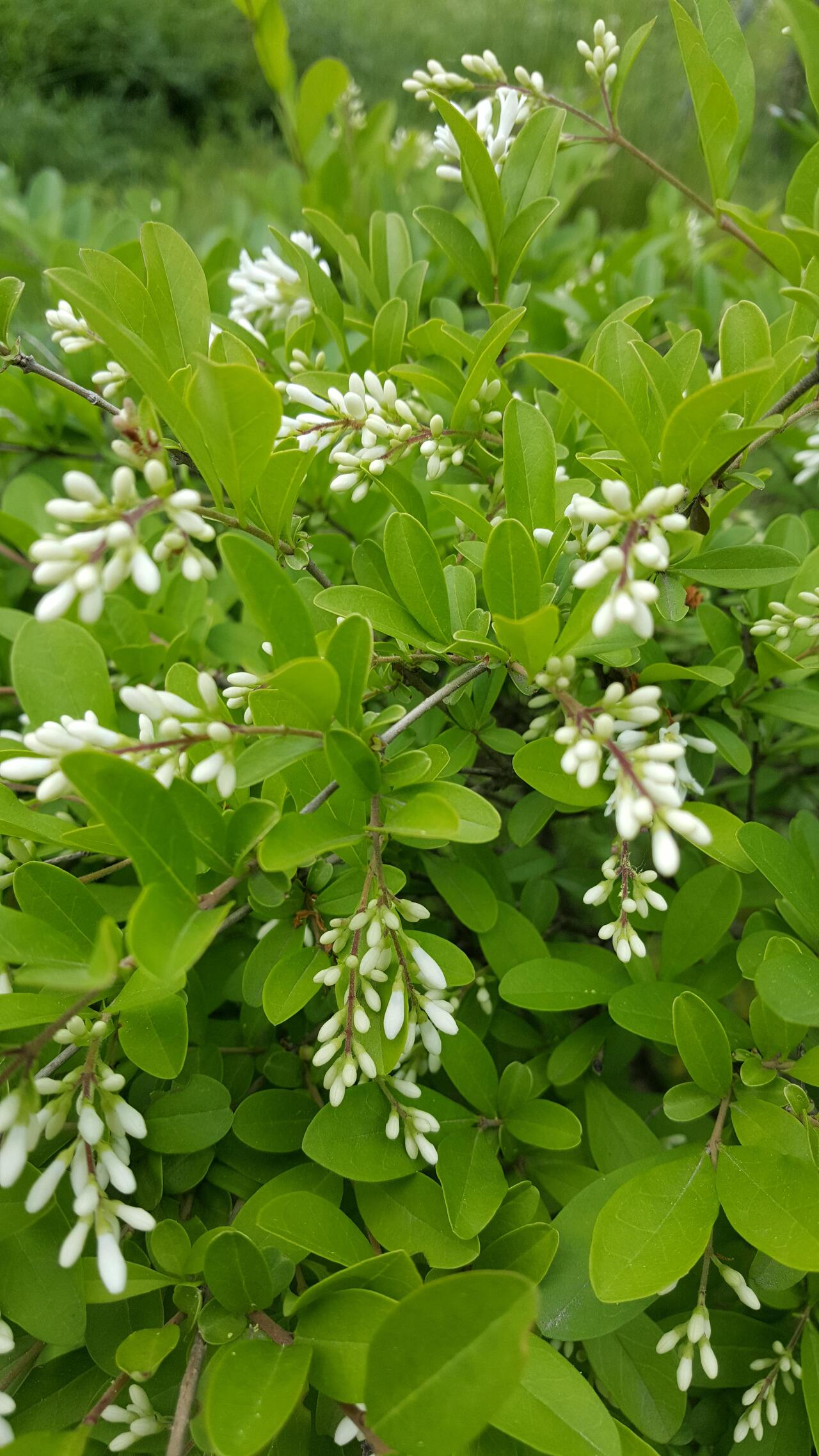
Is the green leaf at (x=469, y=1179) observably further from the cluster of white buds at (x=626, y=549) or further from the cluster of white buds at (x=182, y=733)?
the cluster of white buds at (x=626, y=549)

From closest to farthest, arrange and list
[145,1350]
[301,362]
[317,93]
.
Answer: [145,1350], [301,362], [317,93]

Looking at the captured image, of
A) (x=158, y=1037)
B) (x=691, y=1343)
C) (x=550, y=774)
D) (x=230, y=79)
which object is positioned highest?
(x=230, y=79)

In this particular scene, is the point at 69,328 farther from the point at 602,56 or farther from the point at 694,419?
the point at 602,56

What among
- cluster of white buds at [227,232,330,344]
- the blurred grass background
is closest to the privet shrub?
cluster of white buds at [227,232,330,344]

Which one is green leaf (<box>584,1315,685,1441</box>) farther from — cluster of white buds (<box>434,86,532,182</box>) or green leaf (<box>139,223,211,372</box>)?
cluster of white buds (<box>434,86,532,182</box>)

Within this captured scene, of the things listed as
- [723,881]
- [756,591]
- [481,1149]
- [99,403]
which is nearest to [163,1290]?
[481,1149]

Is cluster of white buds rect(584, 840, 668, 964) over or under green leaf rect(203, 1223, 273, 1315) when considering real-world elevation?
over

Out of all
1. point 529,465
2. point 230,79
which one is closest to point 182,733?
point 529,465
